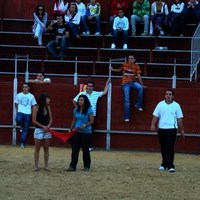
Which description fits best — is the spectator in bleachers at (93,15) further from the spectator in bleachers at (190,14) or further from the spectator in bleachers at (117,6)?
the spectator in bleachers at (190,14)

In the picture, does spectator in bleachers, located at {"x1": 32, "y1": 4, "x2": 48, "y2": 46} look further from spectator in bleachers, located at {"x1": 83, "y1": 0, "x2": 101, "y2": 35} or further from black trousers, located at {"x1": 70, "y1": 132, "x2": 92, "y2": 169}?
black trousers, located at {"x1": 70, "y1": 132, "x2": 92, "y2": 169}

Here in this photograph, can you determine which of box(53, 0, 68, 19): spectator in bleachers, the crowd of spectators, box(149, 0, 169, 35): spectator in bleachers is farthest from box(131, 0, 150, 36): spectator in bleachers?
box(53, 0, 68, 19): spectator in bleachers

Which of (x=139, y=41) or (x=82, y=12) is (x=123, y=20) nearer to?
(x=139, y=41)

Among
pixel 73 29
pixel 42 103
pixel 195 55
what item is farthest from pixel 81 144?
pixel 73 29

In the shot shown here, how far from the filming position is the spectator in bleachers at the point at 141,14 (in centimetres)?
2206

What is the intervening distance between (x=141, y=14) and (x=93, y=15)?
1.52m

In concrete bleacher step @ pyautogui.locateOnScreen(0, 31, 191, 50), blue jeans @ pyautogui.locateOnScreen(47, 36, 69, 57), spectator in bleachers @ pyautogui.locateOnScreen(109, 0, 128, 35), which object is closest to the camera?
blue jeans @ pyautogui.locateOnScreen(47, 36, 69, 57)

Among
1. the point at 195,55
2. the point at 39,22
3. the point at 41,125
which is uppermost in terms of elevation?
the point at 39,22

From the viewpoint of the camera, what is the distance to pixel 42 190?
10555mm

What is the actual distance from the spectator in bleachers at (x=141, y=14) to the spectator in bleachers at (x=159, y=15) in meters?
0.19

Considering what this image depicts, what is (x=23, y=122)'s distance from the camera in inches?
687

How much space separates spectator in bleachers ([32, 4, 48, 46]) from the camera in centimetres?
2214

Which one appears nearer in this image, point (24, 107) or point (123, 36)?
point (24, 107)

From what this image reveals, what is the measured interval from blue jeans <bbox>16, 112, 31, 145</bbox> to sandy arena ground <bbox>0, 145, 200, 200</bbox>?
147cm
